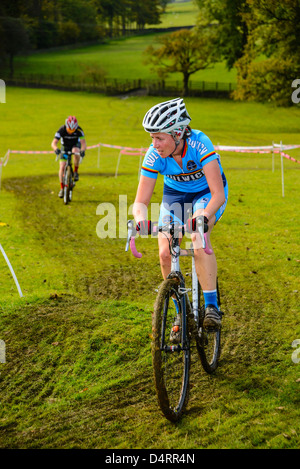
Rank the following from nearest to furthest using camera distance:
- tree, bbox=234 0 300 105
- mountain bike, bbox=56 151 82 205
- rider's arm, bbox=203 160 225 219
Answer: rider's arm, bbox=203 160 225 219 → mountain bike, bbox=56 151 82 205 → tree, bbox=234 0 300 105

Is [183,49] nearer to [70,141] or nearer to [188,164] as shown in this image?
[70,141]

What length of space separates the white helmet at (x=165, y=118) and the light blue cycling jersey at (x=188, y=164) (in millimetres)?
276

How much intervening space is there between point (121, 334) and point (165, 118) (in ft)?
9.70

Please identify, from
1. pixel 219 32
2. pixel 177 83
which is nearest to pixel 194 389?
pixel 219 32

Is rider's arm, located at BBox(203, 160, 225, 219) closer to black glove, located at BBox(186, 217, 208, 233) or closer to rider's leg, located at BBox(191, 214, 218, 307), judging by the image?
rider's leg, located at BBox(191, 214, 218, 307)

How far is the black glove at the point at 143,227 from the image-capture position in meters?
5.08

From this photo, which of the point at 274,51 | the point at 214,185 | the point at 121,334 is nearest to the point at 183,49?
the point at 274,51

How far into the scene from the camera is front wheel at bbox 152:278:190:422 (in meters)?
4.70

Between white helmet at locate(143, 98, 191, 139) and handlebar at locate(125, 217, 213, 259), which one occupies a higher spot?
white helmet at locate(143, 98, 191, 139)

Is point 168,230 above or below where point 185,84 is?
above

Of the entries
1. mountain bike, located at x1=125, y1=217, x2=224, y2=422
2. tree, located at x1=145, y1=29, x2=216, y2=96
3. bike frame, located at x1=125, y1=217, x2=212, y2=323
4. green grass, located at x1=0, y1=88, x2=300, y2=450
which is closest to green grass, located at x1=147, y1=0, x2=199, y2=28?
tree, located at x1=145, y1=29, x2=216, y2=96

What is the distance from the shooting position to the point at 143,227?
16.7 feet

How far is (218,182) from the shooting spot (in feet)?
17.9
